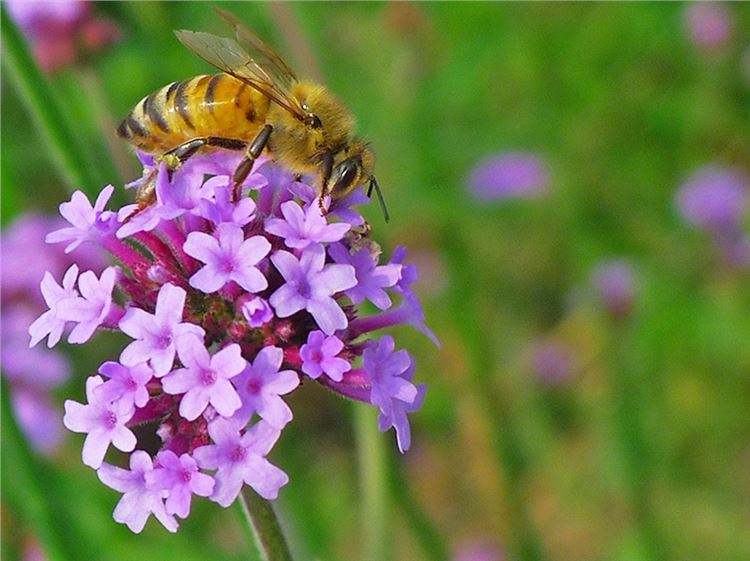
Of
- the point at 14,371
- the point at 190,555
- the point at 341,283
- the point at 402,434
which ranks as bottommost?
the point at 190,555

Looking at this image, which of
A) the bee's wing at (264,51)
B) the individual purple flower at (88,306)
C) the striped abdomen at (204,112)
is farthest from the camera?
the bee's wing at (264,51)

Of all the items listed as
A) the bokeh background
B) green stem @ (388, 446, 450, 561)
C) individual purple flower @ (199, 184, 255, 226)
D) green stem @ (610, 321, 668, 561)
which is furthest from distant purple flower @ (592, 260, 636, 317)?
individual purple flower @ (199, 184, 255, 226)

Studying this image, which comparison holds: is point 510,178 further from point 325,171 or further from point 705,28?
point 325,171

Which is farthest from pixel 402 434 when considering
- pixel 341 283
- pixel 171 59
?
pixel 171 59

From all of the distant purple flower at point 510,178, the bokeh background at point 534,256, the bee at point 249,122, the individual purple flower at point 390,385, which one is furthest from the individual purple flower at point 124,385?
the distant purple flower at point 510,178

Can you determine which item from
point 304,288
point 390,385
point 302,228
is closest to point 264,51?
point 302,228

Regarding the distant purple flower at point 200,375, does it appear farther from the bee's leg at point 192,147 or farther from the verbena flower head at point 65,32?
the verbena flower head at point 65,32

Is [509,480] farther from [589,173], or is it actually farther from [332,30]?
[332,30]

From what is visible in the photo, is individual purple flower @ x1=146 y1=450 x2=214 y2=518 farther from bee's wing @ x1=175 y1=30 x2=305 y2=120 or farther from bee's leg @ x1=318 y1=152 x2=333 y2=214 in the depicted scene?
bee's wing @ x1=175 y1=30 x2=305 y2=120
